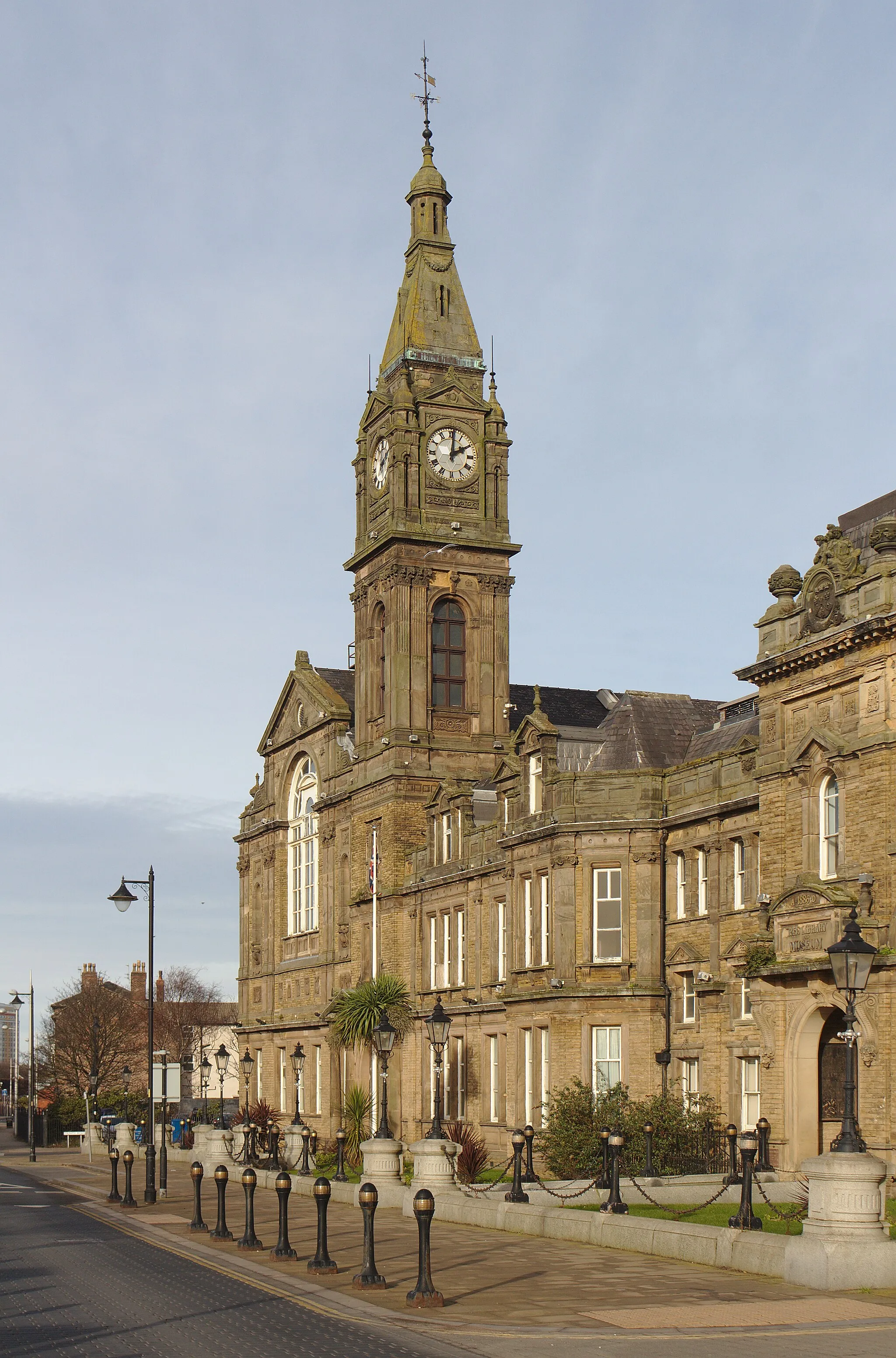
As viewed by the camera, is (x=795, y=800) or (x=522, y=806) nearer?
(x=795, y=800)

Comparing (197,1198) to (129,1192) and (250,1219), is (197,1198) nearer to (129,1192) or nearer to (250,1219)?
(250,1219)

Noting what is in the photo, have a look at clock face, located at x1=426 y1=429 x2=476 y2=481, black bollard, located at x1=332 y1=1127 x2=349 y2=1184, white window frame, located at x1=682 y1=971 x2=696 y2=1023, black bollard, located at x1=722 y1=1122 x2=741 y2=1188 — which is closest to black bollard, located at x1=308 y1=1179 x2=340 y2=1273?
black bollard, located at x1=722 y1=1122 x2=741 y2=1188

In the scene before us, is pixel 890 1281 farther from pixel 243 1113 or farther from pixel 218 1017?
pixel 218 1017

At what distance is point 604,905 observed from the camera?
143ft

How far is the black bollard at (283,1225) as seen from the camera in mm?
23828

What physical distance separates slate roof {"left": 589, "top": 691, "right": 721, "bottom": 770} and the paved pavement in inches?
758

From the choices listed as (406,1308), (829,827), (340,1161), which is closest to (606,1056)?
(340,1161)

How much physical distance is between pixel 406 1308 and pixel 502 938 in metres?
31.2

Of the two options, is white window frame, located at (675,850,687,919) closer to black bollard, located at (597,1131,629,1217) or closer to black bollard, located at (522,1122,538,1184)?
black bollard, located at (522,1122,538,1184)

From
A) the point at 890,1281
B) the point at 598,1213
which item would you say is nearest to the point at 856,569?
the point at 598,1213

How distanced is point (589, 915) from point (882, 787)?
47.7 feet

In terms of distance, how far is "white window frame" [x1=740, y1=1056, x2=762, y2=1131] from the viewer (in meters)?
37.7

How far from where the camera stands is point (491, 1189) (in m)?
33.8

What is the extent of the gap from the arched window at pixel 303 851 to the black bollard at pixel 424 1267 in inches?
1993
